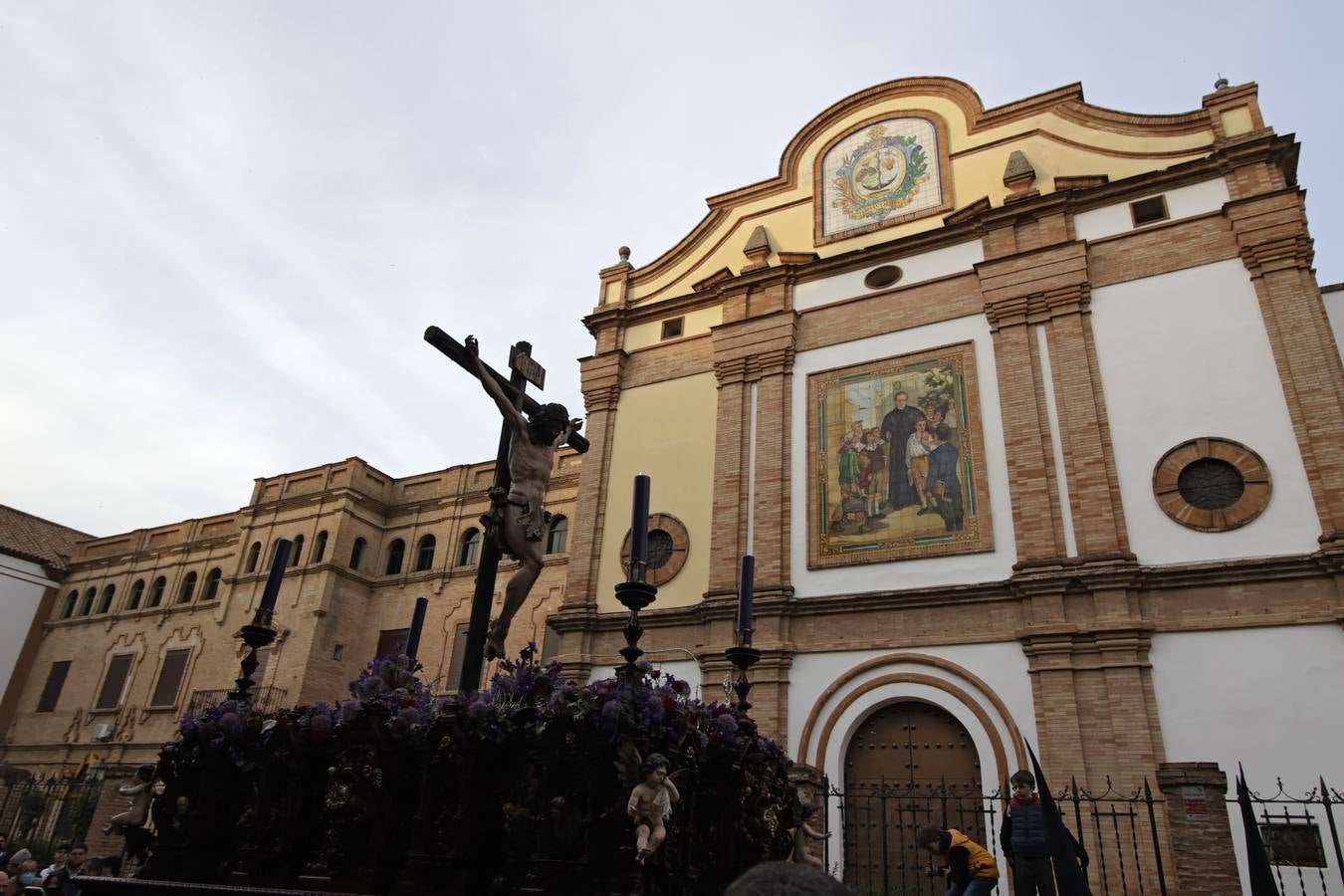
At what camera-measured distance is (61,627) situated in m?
33.2

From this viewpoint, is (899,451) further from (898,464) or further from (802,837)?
(802,837)

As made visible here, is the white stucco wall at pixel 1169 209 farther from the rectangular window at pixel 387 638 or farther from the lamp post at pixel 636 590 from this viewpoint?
the rectangular window at pixel 387 638

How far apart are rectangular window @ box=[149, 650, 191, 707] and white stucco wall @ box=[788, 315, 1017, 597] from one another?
882 inches

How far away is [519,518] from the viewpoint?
6.43 metres

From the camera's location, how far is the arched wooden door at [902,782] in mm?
12539

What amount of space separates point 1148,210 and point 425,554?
2115 centimetres

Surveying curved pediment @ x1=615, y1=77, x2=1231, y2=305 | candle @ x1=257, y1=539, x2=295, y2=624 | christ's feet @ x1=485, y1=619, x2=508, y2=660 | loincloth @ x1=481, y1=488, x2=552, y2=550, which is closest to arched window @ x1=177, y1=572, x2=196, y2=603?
curved pediment @ x1=615, y1=77, x2=1231, y2=305

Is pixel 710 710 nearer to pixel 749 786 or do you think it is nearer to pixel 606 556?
pixel 749 786

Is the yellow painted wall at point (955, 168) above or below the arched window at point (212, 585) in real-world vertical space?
above

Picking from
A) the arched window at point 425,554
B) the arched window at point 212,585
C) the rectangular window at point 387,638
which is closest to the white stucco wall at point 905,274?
the arched window at point 425,554

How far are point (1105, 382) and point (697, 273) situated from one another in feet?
29.6

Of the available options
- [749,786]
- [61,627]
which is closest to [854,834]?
[749,786]

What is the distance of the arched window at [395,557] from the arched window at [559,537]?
223 inches

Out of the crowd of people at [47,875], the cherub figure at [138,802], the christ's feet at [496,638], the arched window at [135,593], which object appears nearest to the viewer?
the cherub figure at [138,802]
